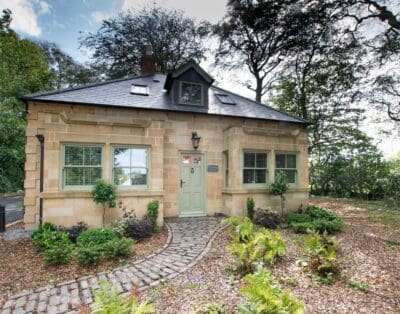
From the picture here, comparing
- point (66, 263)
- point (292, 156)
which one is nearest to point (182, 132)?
point (292, 156)

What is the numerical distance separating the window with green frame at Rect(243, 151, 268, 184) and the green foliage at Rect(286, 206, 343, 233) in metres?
1.85

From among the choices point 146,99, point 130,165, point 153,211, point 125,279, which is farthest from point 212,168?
point 125,279

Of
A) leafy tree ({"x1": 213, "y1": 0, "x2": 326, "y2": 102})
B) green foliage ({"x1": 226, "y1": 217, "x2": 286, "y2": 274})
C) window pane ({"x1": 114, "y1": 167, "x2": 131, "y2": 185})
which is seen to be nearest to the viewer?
green foliage ({"x1": 226, "y1": 217, "x2": 286, "y2": 274})

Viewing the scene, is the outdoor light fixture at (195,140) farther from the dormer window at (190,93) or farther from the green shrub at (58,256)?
the green shrub at (58,256)

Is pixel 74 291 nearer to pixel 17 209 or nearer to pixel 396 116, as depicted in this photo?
pixel 17 209

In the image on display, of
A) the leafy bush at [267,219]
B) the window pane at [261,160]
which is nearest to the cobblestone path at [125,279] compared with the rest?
the leafy bush at [267,219]

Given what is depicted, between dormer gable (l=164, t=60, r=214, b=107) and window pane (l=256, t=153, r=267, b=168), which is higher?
dormer gable (l=164, t=60, r=214, b=107)

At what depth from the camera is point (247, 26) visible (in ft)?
55.2

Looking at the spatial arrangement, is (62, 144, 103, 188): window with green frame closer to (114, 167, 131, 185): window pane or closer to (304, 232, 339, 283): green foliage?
(114, 167, 131, 185): window pane

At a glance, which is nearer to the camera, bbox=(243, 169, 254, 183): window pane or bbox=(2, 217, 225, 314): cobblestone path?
bbox=(2, 217, 225, 314): cobblestone path

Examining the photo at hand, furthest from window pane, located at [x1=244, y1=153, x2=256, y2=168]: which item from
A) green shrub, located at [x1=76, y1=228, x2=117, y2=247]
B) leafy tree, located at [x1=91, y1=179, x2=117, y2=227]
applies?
green shrub, located at [x1=76, y1=228, x2=117, y2=247]

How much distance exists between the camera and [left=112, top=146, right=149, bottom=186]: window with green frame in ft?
24.4

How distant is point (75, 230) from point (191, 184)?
3993 mm

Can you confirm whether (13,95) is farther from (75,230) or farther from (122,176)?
(75,230)
